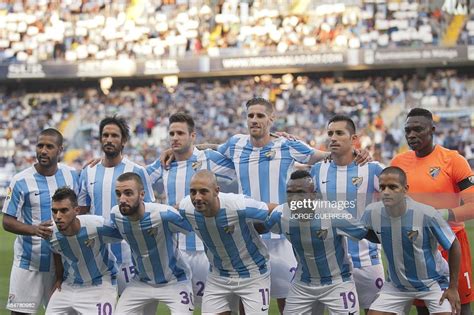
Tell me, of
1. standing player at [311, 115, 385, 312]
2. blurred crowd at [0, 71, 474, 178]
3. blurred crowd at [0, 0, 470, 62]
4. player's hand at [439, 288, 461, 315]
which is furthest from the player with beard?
blurred crowd at [0, 0, 470, 62]

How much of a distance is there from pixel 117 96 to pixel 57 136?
20560 millimetres

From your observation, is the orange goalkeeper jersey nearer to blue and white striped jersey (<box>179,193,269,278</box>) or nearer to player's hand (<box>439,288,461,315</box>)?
player's hand (<box>439,288,461,315</box>)

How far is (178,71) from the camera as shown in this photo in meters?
25.4

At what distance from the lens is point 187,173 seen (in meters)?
6.84

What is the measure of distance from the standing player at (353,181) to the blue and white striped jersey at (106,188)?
126cm

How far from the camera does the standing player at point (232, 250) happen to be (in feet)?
19.1

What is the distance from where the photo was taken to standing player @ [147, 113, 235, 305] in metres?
6.71

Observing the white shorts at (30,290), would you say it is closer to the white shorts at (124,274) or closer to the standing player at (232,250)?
the white shorts at (124,274)

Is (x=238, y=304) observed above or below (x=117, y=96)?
below

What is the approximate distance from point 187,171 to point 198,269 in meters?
0.73

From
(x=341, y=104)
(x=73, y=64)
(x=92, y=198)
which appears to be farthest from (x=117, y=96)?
(x=92, y=198)

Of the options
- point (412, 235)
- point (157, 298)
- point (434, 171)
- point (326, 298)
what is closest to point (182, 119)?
point (157, 298)

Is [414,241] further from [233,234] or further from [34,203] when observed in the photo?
[34,203]

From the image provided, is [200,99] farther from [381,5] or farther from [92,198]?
[92,198]
